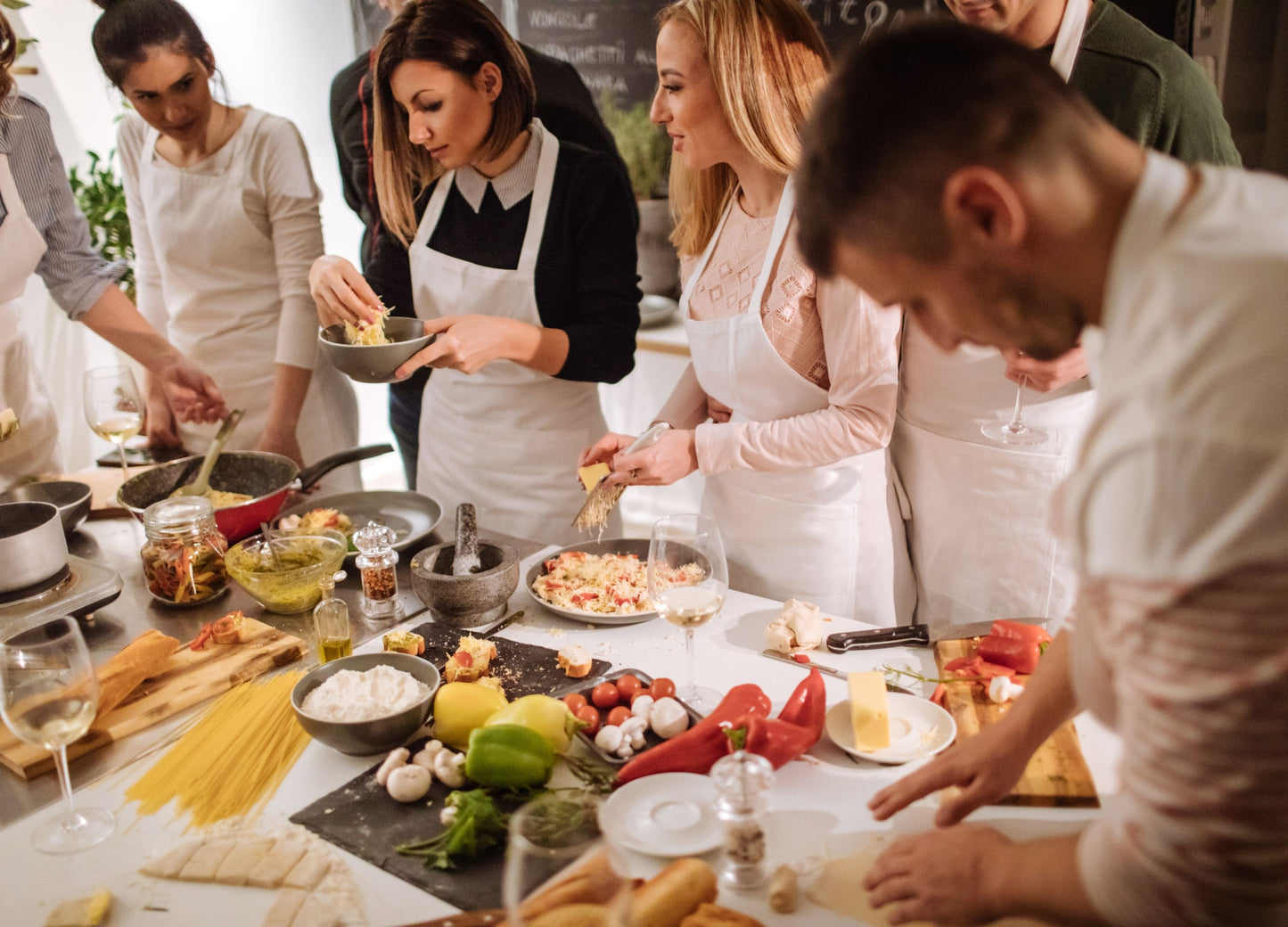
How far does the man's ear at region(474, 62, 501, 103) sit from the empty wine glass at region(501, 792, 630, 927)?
1.98 metres

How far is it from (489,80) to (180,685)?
160 cm

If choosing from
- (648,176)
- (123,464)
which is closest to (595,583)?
(123,464)

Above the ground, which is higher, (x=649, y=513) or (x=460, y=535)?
(x=460, y=535)

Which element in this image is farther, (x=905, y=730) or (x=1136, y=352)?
(x=905, y=730)

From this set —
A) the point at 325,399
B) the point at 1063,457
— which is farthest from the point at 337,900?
the point at 325,399

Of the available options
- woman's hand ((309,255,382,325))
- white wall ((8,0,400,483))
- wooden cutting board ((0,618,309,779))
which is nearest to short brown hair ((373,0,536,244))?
woman's hand ((309,255,382,325))

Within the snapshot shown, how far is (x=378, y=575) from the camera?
Result: 1875 mm

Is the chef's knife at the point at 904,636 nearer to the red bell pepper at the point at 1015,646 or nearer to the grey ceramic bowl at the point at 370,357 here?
the red bell pepper at the point at 1015,646

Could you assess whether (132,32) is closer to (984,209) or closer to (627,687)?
(627,687)

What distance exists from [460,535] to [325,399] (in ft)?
5.80

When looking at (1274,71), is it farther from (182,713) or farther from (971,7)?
(182,713)

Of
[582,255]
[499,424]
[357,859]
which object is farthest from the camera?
[499,424]

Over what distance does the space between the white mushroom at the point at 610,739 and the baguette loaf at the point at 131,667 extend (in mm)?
769

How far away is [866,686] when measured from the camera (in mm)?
1387
